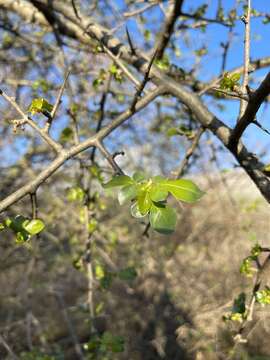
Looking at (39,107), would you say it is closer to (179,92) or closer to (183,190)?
(183,190)

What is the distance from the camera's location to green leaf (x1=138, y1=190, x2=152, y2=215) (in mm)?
742

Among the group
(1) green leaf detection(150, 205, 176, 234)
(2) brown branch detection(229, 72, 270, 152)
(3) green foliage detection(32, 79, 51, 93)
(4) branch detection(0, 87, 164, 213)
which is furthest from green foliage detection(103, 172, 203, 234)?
(3) green foliage detection(32, 79, 51, 93)

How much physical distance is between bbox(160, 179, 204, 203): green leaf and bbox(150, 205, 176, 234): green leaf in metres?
0.03

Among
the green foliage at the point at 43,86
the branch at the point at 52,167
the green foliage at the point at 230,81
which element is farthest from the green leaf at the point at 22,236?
the green foliage at the point at 43,86

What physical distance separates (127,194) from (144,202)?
1.7 inches

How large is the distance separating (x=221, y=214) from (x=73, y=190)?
190 inches

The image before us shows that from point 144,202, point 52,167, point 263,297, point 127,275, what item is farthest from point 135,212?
point 127,275

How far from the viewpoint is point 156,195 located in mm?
730

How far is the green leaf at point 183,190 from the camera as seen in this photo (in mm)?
723

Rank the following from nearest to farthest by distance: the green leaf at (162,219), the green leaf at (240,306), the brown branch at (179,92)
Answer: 1. the green leaf at (162,219)
2. the brown branch at (179,92)
3. the green leaf at (240,306)

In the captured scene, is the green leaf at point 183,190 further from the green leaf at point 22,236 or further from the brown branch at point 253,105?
the green leaf at point 22,236

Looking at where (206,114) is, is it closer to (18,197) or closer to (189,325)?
(18,197)

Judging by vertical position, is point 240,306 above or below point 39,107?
below

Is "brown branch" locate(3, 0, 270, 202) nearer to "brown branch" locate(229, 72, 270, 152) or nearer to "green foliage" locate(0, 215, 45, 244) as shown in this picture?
"brown branch" locate(229, 72, 270, 152)
